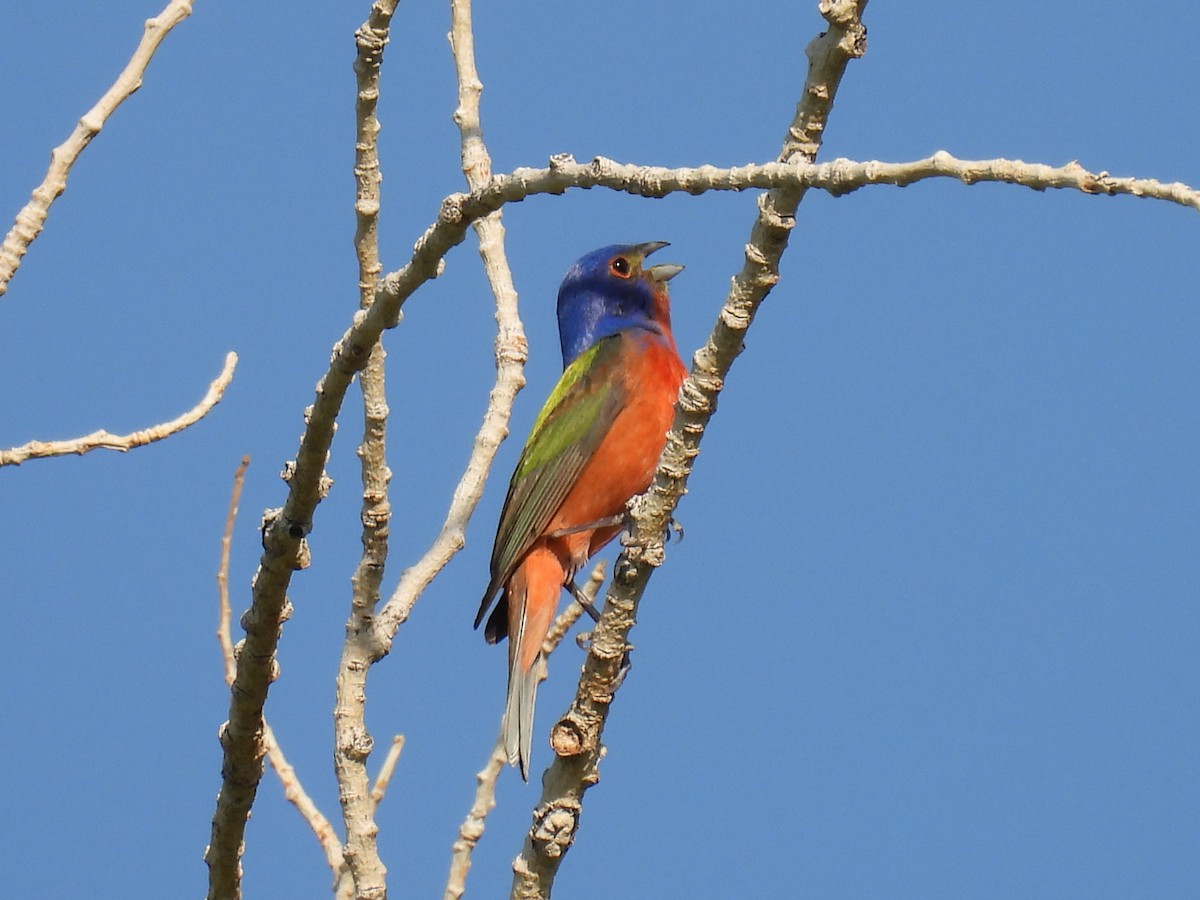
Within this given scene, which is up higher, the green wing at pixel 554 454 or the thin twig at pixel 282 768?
the green wing at pixel 554 454

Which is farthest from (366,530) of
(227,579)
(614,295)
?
(614,295)

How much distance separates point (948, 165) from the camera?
2887 millimetres

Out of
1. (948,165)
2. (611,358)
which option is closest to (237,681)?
(948,165)

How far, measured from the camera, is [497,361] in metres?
5.83

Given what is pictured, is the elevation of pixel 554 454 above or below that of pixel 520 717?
above

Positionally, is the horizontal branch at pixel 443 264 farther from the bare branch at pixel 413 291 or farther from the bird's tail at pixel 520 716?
the bird's tail at pixel 520 716

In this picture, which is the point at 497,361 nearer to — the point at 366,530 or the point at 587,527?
the point at 366,530

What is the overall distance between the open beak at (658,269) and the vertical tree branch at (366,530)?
132 inches

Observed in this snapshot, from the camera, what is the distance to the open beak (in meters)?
8.72

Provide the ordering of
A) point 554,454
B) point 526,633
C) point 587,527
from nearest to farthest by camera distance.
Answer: point 526,633, point 587,527, point 554,454

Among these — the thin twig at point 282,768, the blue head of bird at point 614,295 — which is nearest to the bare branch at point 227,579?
the thin twig at point 282,768

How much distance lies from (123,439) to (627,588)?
159 cm

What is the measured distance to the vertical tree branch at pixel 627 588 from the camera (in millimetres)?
4121

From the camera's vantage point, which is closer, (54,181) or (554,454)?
(54,181)
